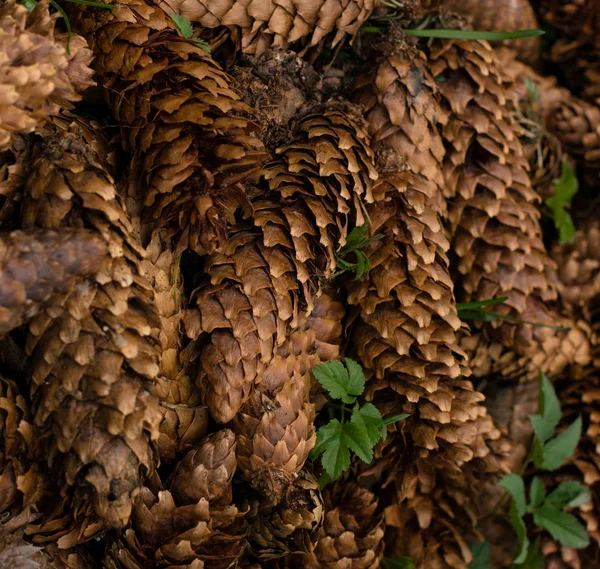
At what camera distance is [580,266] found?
156 cm

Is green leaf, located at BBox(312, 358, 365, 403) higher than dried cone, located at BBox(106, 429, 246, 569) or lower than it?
higher

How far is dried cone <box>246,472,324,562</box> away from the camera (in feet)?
3.22

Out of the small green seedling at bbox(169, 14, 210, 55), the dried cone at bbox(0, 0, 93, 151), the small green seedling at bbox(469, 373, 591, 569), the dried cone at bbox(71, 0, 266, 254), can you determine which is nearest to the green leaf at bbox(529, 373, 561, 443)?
the small green seedling at bbox(469, 373, 591, 569)

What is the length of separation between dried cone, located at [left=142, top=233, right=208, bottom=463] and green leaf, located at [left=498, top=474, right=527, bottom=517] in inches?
23.1

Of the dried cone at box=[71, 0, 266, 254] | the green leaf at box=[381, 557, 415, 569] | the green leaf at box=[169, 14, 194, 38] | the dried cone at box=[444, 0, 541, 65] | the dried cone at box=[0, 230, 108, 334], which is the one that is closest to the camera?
the dried cone at box=[0, 230, 108, 334]

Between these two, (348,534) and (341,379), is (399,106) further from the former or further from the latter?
(348,534)

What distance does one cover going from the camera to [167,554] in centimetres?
91

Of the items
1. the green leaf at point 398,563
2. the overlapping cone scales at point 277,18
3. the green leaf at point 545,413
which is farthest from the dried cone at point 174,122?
the green leaf at point 545,413

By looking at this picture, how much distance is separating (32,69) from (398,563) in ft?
3.15

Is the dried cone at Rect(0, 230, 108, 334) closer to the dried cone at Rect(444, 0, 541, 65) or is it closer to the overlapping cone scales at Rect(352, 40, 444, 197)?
the overlapping cone scales at Rect(352, 40, 444, 197)

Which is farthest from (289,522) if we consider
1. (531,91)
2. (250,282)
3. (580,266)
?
(531,91)

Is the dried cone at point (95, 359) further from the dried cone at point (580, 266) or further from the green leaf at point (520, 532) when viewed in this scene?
the dried cone at point (580, 266)

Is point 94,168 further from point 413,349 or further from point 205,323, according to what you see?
point 413,349

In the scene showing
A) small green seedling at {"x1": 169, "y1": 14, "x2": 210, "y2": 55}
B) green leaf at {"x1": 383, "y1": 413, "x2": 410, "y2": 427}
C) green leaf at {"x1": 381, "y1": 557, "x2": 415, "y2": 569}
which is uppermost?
small green seedling at {"x1": 169, "y1": 14, "x2": 210, "y2": 55}
